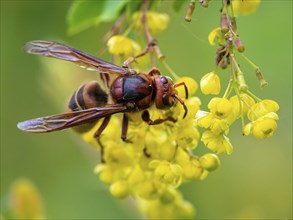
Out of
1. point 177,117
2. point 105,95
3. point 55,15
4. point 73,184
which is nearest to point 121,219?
point 73,184

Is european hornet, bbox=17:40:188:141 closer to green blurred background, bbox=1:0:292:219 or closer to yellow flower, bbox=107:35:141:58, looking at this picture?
yellow flower, bbox=107:35:141:58

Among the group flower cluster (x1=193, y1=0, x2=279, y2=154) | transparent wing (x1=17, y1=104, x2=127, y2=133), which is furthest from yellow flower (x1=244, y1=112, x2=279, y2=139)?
transparent wing (x1=17, y1=104, x2=127, y2=133)

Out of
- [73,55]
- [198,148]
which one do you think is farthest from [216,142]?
[198,148]

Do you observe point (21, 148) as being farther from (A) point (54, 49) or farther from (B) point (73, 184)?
(A) point (54, 49)

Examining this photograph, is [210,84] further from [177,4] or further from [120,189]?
[120,189]

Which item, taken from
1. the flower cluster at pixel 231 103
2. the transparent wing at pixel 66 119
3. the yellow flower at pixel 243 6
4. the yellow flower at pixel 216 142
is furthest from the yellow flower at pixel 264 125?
the transparent wing at pixel 66 119
